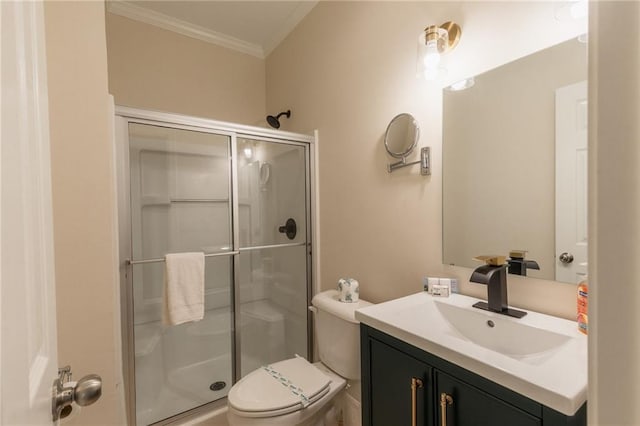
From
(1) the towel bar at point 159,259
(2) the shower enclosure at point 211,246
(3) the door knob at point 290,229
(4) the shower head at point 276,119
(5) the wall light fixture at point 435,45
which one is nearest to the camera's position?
(5) the wall light fixture at point 435,45

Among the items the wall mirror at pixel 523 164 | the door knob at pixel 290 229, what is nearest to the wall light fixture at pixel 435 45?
the wall mirror at pixel 523 164

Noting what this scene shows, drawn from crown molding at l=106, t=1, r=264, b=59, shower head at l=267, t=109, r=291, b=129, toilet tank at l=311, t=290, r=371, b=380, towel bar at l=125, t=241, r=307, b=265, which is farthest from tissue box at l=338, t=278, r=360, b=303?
crown molding at l=106, t=1, r=264, b=59

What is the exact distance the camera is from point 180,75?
2.34m

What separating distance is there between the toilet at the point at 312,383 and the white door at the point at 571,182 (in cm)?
84

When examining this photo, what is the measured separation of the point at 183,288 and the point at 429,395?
4.31ft

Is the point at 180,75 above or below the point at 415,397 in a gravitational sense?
above

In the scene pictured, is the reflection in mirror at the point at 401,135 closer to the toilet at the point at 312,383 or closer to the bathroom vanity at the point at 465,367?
the bathroom vanity at the point at 465,367

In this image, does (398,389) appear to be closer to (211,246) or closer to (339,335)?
(339,335)

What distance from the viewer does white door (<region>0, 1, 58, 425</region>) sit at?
12.9 inches

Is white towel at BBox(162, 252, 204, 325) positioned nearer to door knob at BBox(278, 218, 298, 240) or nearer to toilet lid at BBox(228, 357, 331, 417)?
toilet lid at BBox(228, 357, 331, 417)

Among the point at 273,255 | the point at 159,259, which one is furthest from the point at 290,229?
the point at 159,259

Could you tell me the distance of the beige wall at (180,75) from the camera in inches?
83.8

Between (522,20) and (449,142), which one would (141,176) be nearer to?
(449,142)

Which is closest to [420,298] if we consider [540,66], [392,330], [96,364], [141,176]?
[392,330]
